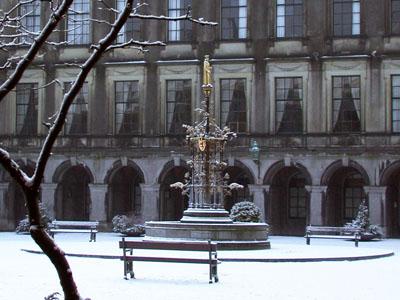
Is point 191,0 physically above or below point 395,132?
above

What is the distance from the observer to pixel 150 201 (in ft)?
144

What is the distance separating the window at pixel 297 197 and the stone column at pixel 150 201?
254 inches

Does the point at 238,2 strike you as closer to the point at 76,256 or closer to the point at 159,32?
the point at 159,32

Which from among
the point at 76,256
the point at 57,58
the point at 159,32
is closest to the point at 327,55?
the point at 159,32

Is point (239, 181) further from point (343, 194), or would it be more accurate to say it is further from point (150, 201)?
point (343, 194)

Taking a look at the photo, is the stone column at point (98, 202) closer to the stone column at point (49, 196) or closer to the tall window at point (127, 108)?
the stone column at point (49, 196)

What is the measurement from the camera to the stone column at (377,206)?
40.3 m

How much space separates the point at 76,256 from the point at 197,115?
787 inches

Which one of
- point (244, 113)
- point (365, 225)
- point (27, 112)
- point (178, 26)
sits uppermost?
point (178, 26)

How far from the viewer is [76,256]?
963 inches

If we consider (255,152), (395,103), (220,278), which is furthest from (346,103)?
(220,278)

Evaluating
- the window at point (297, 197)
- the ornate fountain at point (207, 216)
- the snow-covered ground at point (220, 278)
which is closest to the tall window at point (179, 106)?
the window at point (297, 197)

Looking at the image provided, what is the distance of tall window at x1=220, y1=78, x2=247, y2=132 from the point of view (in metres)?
43.2

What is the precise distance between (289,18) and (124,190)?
464 inches
